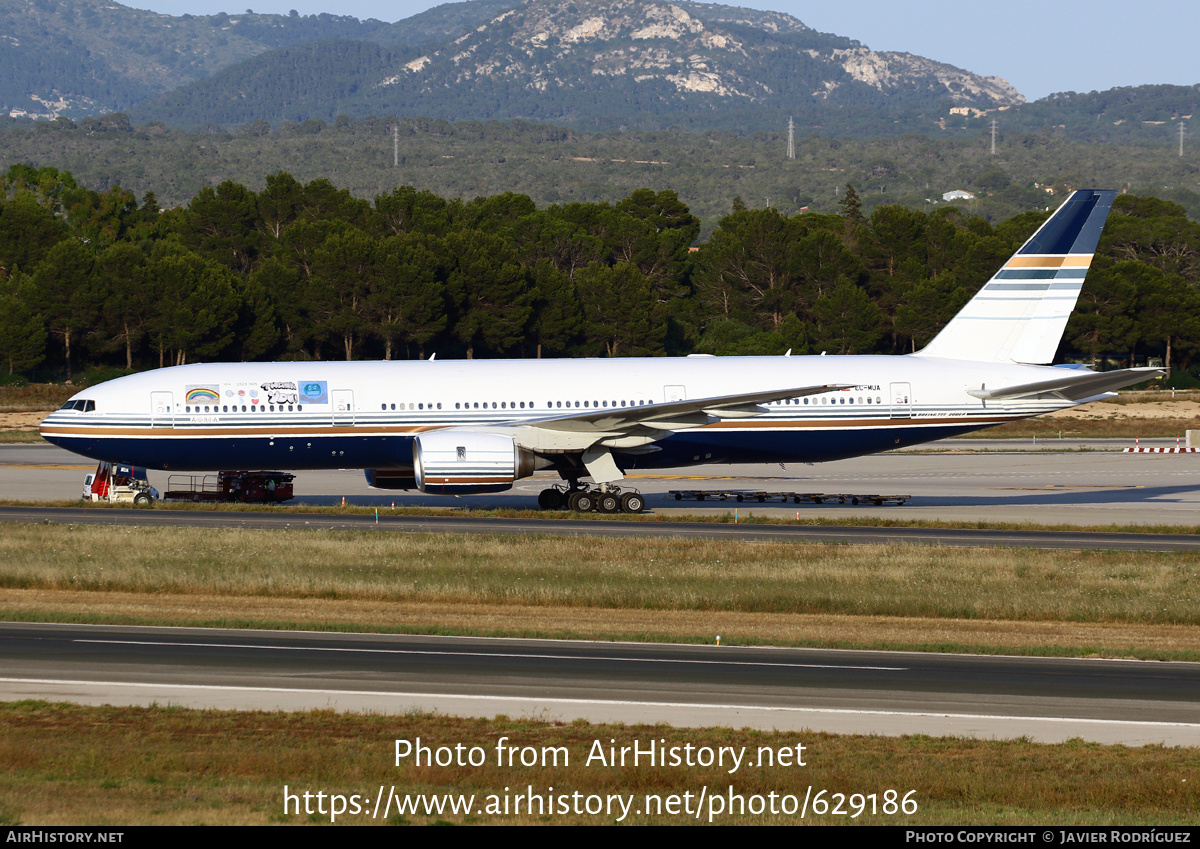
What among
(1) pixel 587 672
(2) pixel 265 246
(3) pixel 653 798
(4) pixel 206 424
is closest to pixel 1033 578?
(1) pixel 587 672

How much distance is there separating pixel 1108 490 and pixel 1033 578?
22.1 metres

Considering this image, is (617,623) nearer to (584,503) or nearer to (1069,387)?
(584,503)

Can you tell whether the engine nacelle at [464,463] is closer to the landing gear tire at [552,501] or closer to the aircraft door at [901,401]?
the landing gear tire at [552,501]

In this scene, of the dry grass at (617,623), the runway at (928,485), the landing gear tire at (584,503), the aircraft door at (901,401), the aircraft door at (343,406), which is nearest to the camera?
the dry grass at (617,623)

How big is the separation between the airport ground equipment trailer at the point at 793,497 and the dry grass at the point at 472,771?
28.6 m

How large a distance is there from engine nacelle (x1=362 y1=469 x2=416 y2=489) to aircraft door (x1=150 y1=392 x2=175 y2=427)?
630 centimetres

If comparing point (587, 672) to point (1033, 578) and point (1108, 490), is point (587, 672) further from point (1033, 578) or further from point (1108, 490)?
point (1108, 490)

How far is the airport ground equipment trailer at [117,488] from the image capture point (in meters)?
41.7

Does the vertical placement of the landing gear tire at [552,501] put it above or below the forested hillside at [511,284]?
below

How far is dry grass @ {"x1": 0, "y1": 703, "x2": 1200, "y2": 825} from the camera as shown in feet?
39.5

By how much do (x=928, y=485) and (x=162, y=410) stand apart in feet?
93.3

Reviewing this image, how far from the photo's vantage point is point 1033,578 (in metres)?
27.9

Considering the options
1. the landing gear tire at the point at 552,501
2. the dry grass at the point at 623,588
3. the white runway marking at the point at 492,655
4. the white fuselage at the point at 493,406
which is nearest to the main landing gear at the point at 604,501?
the landing gear tire at the point at 552,501
